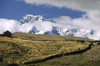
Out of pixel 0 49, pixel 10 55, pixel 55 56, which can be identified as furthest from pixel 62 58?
pixel 0 49

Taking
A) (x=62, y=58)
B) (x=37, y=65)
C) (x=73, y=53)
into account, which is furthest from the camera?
(x=73, y=53)

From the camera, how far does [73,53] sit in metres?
34.8

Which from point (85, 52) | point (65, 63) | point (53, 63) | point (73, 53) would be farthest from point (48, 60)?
point (85, 52)

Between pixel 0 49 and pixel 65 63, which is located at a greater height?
pixel 0 49

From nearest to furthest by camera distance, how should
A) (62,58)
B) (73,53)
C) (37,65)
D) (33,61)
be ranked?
1. (37,65)
2. (33,61)
3. (62,58)
4. (73,53)

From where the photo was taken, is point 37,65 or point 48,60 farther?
point 48,60

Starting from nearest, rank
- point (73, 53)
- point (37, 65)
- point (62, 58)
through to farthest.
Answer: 1. point (37, 65)
2. point (62, 58)
3. point (73, 53)

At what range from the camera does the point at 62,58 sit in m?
31.3

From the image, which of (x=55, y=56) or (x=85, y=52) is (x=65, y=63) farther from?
(x=85, y=52)

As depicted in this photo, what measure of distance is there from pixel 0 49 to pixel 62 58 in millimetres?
14772

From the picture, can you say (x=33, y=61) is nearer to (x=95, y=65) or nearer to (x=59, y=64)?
(x=59, y=64)

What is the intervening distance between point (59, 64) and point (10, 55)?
37.9ft

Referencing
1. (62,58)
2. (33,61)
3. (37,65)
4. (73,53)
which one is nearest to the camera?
(37,65)

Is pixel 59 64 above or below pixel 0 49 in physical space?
below
